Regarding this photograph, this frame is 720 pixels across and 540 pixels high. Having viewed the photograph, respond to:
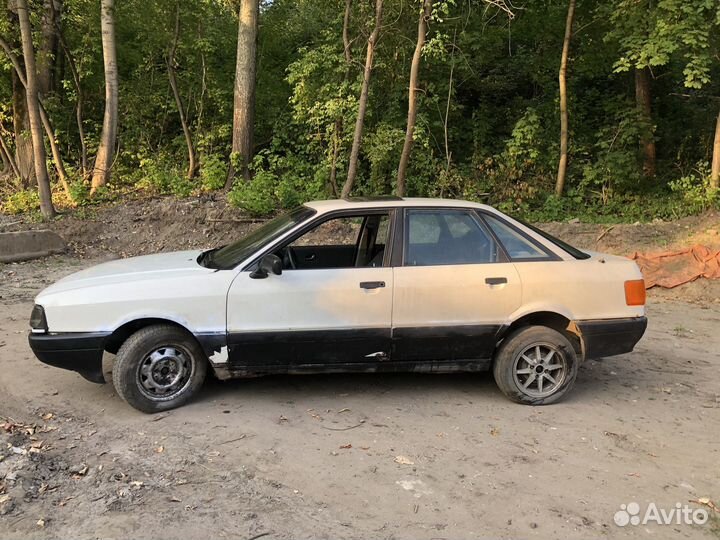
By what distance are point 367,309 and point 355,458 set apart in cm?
119

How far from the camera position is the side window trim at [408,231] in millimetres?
4773

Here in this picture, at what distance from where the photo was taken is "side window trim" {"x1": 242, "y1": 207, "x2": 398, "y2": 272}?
4.62 m

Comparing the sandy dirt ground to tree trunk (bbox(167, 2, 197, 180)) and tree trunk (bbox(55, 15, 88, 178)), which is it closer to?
tree trunk (bbox(167, 2, 197, 180))

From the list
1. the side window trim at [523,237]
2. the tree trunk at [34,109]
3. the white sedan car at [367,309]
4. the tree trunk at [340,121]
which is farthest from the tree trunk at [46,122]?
the side window trim at [523,237]

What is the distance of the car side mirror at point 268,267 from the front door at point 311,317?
0.13ft

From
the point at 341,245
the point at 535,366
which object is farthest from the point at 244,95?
the point at 535,366

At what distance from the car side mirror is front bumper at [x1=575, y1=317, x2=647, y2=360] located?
248cm

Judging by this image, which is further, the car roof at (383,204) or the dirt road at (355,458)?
the car roof at (383,204)

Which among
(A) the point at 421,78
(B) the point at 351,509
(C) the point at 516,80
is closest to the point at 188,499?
(B) the point at 351,509

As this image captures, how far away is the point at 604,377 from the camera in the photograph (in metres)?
5.60

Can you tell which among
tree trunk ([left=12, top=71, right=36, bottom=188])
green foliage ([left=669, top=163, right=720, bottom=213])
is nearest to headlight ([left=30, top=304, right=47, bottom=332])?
green foliage ([left=669, top=163, right=720, bottom=213])

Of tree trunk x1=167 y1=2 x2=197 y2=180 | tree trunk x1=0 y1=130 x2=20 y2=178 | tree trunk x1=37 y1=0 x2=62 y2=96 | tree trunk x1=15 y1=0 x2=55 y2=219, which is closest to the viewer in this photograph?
tree trunk x1=15 y1=0 x2=55 y2=219

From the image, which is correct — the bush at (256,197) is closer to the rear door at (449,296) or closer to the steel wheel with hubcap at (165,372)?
the rear door at (449,296)

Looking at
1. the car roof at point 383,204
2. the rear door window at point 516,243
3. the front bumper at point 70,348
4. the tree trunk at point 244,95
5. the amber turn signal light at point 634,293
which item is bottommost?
the front bumper at point 70,348
